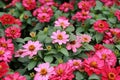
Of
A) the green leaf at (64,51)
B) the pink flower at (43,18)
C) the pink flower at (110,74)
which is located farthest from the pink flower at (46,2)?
the pink flower at (110,74)

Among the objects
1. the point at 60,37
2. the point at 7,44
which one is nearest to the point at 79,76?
the point at 60,37

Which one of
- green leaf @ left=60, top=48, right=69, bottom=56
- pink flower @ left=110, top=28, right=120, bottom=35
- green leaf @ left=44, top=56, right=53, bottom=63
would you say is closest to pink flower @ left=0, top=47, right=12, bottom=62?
green leaf @ left=44, top=56, right=53, bottom=63

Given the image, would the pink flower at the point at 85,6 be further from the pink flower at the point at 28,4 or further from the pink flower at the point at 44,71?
the pink flower at the point at 44,71

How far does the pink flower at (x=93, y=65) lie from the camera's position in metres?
2.09

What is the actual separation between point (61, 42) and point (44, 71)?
297 mm

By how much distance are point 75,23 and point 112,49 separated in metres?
0.61

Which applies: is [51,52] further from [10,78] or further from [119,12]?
[119,12]

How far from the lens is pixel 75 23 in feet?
9.73

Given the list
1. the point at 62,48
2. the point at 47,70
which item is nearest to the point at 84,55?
the point at 62,48

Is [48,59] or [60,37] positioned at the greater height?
[60,37]

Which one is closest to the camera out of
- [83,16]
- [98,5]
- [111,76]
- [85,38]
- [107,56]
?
[111,76]

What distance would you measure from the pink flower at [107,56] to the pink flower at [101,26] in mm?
326

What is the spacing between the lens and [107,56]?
225 cm

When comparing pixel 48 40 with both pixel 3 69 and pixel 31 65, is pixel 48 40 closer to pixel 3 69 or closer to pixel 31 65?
pixel 31 65
